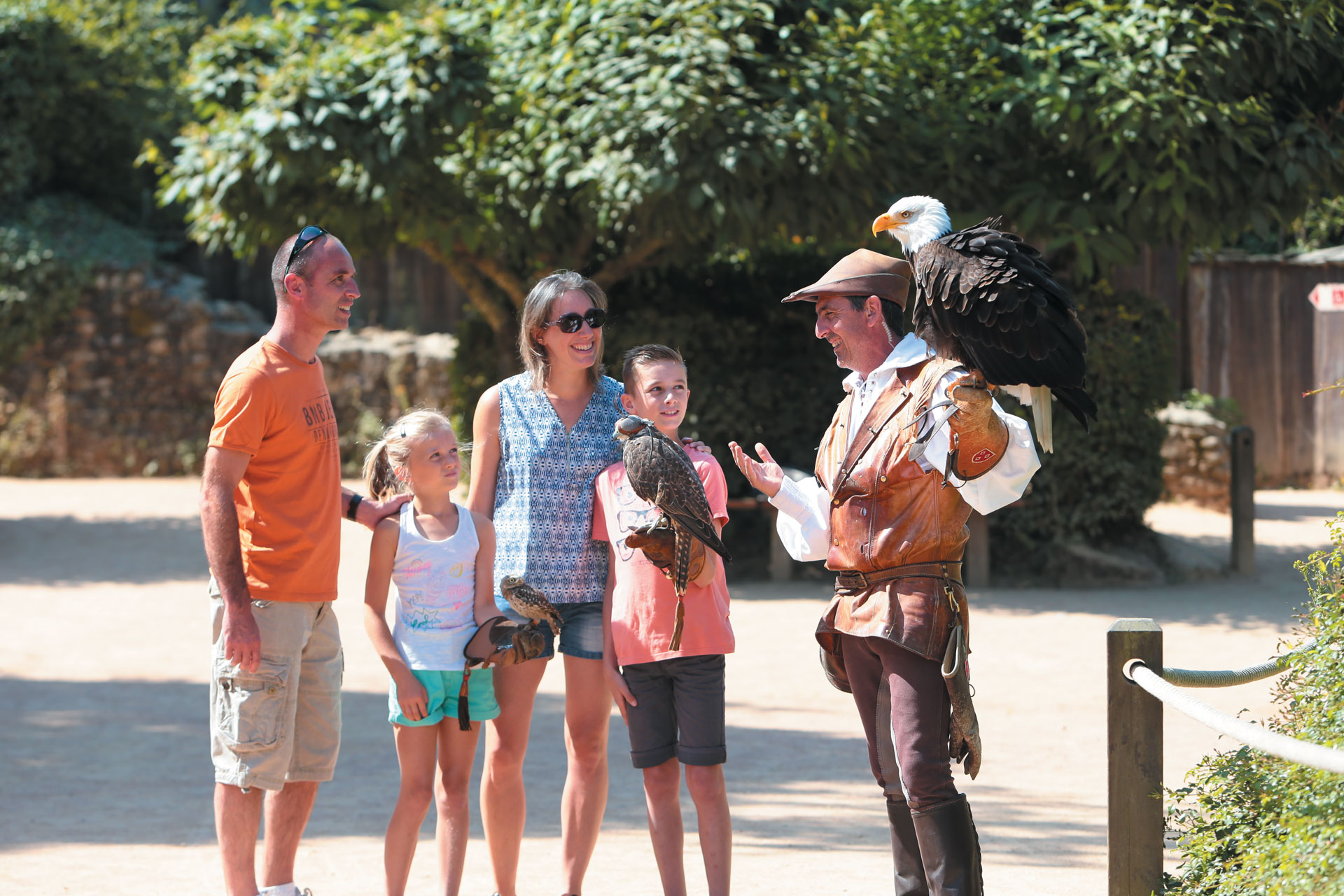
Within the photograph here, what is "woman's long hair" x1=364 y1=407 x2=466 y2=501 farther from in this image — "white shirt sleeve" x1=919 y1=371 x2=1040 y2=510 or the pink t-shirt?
"white shirt sleeve" x1=919 y1=371 x2=1040 y2=510

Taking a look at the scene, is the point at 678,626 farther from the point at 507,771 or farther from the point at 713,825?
the point at 507,771

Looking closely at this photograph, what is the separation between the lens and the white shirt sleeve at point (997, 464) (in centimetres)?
285

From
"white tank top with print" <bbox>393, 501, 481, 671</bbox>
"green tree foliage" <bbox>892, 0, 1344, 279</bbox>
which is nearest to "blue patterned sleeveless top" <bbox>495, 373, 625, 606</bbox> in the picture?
"white tank top with print" <bbox>393, 501, 481, 671</bbox>

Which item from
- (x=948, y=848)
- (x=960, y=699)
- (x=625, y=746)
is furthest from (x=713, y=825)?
(x=625, y=746)

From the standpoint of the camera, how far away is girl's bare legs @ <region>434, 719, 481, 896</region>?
341 cm

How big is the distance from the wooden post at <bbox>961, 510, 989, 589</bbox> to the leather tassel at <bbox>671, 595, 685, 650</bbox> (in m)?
6.72

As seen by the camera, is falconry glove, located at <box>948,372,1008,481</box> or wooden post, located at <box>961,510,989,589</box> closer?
falconry glove, located at <box>948,372,1008,481</box>

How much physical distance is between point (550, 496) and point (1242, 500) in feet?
26.1

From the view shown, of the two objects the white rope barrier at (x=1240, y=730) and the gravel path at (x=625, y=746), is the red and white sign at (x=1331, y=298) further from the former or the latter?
the white rope barrier at (x=1240, y=730)

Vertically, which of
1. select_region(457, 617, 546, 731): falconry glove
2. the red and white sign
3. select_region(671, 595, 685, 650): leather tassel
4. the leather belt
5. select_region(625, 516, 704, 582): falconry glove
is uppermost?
the red and white sign

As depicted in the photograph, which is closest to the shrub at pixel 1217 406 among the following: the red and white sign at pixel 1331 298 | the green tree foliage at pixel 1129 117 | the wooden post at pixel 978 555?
the wooden post at pixel 978 555

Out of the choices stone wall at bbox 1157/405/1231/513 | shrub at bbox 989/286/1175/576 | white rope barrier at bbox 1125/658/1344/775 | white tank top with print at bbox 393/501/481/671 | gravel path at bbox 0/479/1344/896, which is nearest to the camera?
white rope barrier at bbox 1125/658/1344/775

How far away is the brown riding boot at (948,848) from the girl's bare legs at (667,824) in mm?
693

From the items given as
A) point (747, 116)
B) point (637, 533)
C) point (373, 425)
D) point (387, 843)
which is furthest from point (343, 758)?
point (373, 425)
